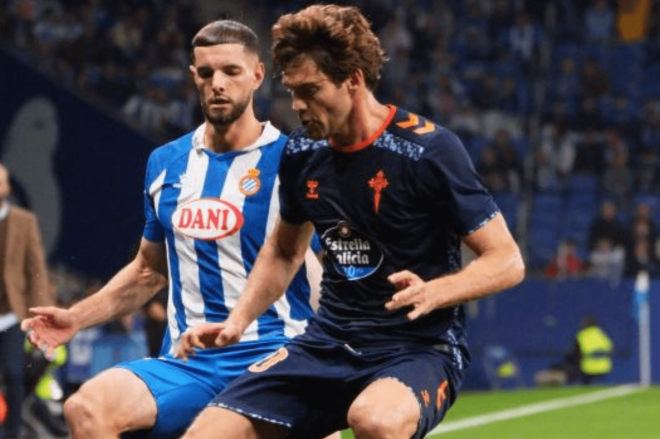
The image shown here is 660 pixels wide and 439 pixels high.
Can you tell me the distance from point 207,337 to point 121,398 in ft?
2.03

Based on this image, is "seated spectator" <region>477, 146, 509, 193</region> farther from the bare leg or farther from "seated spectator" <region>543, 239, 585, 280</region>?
the bare leg

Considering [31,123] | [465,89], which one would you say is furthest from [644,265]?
[31,123]

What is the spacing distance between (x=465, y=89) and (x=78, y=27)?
566 centimetres

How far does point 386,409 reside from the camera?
16.1 feet

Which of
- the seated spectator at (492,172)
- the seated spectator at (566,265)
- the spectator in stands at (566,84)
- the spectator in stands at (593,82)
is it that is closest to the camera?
the seated spectator at (566,265)

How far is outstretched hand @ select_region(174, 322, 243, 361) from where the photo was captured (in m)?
5.29

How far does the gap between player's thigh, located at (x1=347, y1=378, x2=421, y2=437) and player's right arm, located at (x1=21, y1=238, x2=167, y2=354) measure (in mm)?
1486

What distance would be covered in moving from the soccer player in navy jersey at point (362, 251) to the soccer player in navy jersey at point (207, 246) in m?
0.65

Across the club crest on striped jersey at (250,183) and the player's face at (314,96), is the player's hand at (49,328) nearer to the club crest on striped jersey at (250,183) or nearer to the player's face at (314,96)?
the club crest on striped jersey at (250,183)

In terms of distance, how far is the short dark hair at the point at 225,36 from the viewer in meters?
6.30

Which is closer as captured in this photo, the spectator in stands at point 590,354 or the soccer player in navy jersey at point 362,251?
the soccer player in navy jersey at point 362,251

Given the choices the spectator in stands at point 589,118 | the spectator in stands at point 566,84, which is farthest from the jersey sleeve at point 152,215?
the spectator in stands at point 566,84

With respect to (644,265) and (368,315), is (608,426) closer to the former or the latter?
(644,265)

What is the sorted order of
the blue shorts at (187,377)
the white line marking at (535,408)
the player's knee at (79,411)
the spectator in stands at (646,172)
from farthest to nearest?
the spectator in stands at (646,172) → the white line marking at (535,408) → the blue shorts at (187,377) → the player's knee at (79,411)
